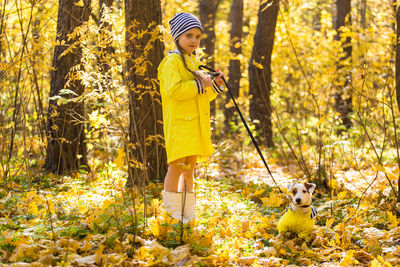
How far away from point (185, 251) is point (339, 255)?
123cm

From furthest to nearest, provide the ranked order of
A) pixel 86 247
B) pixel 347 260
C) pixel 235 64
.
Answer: pixel 235 64 → pixel 347 260 → pixel 86 247

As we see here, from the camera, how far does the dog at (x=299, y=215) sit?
364 centimetres

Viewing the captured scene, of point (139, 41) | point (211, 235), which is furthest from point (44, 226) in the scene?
point (139, 41)

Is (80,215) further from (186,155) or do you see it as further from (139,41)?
(139,41)

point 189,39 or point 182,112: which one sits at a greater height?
point 189,39

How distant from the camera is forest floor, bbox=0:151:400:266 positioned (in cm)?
288

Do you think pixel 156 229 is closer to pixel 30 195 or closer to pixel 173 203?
pixel 173 203

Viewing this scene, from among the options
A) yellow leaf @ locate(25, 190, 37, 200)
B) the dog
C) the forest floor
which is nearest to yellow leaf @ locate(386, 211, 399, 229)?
the forest floor

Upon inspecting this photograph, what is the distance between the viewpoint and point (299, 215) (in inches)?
144

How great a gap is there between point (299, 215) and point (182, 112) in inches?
52.4

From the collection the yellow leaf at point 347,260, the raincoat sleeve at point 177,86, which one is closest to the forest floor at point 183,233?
the yellow leaf at point 347,260

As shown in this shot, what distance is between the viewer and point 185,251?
2971 mm

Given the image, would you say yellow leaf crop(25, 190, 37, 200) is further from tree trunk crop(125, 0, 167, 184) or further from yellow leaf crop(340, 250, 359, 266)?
yellow leaf crop(340, 250, 359, 266)

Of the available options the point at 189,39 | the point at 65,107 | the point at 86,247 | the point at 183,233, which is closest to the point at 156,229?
the point at 183,233
